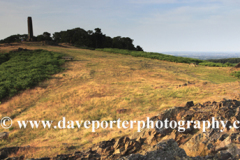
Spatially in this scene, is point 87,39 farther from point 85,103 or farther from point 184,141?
point 184,141

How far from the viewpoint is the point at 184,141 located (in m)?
4.91

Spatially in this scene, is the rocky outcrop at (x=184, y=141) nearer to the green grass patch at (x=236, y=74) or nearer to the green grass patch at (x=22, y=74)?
the green grass patch at (x=22, y=74)

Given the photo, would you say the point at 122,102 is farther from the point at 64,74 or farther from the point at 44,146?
the point at 64,74

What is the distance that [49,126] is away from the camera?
27.7 feet

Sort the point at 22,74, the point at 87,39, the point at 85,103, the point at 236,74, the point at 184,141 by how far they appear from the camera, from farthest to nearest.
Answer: the point at 87,39 < the point at 236,74 < the point at 22,74 < the point at 85,103 < the point at 184,141

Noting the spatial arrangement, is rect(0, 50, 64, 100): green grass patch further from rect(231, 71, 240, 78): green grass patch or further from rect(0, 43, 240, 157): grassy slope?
rect(231, 71, 240, 78): green grass patch

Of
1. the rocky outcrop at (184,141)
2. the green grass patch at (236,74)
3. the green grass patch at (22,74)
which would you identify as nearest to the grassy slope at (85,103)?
the green grass patch at (22,74)

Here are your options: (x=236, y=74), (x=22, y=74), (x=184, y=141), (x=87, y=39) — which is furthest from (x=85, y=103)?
(x=87, y=39)

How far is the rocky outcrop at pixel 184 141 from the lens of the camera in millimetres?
3541

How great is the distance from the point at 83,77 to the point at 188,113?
10.7 m

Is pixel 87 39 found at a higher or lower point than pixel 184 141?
higher

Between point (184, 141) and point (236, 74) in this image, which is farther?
point (236, 74)

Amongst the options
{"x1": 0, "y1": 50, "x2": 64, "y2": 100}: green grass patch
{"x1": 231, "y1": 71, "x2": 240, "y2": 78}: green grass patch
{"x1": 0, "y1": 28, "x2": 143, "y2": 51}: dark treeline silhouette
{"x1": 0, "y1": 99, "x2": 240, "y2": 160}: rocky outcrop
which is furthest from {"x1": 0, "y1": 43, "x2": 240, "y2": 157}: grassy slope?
{"x1": 0, "y1": 28, "x2": 143, "y2": 51}: dark treeline silhouette

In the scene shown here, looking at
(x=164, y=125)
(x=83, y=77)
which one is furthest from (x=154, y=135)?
(x=83, y=77)
